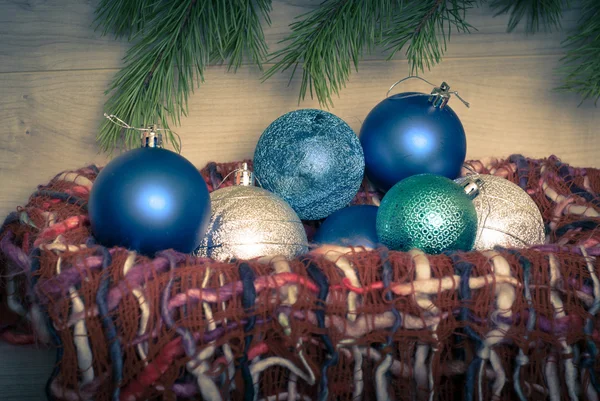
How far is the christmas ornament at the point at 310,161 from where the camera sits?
76 centimetres

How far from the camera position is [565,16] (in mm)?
948

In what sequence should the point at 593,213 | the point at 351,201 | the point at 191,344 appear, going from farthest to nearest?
the point at 351,201 < the point at 593,213 < the point at 191,344

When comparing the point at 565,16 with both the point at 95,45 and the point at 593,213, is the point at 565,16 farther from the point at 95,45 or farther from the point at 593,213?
the point at 95,45

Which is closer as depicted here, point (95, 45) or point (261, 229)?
point (261, 229)

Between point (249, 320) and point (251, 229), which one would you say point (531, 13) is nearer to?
point (251, 229)

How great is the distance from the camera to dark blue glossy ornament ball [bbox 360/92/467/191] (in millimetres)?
790

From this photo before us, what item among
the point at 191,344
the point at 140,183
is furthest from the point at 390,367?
the point at 140,183

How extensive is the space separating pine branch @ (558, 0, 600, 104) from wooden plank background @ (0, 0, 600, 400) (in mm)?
19

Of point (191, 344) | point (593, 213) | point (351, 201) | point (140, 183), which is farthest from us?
point (351, 201)

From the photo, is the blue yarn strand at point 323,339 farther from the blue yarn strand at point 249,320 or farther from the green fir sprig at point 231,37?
the green fir sprig at point 231,37

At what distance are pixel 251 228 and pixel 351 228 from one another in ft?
0.44

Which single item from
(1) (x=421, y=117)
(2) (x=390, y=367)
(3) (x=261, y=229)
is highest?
(1) (x=421, y=117)

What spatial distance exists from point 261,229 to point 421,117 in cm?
27

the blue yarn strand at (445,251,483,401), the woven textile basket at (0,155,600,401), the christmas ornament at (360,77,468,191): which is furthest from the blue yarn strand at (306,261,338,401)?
the christmas ornament at (360,77,468,191)
